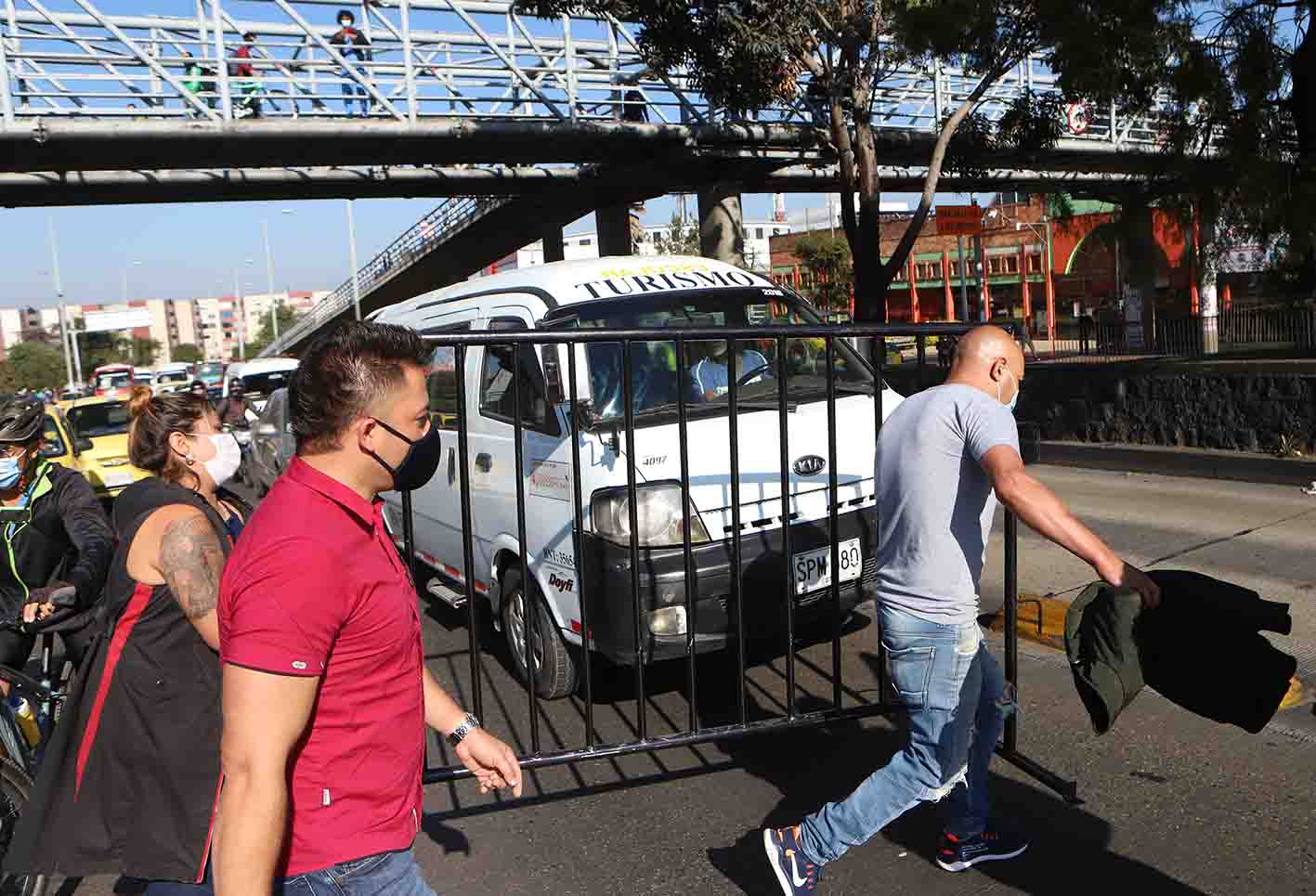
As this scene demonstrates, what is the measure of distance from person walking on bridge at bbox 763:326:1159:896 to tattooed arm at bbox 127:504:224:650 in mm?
1920

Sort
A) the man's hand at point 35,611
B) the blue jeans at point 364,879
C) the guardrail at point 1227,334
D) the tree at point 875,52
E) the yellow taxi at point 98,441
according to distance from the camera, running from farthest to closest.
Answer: the guardrail at point 1227,334, the yellow taxi at point 98,441, the tree at point 875,52, the man's hand at point 35,611, the blue jeans at point 364,879

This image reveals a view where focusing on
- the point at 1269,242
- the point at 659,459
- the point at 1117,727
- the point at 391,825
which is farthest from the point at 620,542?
the point at 1269,242

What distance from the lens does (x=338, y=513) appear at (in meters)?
2.07

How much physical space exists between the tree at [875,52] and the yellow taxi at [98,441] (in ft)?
27.1

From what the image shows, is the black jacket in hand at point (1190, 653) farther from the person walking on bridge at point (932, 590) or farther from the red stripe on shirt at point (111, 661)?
the red stripe on shirt at point (111, 661)

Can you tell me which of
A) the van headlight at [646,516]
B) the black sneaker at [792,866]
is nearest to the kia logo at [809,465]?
the van headlight at [646,516]

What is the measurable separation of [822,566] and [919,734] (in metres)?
1.76

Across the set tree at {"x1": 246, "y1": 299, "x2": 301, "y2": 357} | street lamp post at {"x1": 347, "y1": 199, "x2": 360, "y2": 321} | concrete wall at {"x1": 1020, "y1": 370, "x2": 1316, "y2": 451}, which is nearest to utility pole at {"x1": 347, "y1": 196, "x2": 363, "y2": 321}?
street lamp post at {"x1": 347, "y1": 199, "x2": 360, "y2": 321}

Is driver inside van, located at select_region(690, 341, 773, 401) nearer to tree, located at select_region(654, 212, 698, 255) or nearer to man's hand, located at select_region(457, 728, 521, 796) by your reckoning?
man's hand, located at select_region(457, 728, 521, 796)

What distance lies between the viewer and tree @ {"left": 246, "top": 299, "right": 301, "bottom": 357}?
113 m

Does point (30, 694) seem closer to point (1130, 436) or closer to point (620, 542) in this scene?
point (620, 542)

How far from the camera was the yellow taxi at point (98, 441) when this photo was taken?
46.3 ft

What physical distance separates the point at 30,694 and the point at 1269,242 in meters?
12.4

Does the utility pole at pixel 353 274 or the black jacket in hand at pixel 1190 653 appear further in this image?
the utility pole at pixel 353 274
